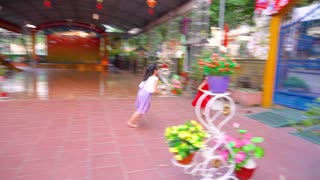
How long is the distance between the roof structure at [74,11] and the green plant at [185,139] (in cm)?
711

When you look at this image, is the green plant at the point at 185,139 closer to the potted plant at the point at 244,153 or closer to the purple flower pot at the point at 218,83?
the potted plant at the point at 244,153

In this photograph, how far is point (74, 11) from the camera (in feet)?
46.3

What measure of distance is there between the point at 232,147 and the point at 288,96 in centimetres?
404

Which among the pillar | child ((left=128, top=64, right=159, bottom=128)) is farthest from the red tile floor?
the pillar

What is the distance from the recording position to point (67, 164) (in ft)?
8.59

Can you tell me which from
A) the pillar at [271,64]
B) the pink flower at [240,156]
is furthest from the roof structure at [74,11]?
the pink flower at [240,156]

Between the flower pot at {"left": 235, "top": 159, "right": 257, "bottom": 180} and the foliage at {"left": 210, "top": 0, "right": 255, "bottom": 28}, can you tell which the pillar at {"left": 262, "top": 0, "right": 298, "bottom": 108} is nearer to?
the foliage at {"left": 210, "top": 0, "right": 255, "bottom": 28}

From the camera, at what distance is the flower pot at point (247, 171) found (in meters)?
2.14

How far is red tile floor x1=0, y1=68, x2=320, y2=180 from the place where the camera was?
8.20 feet

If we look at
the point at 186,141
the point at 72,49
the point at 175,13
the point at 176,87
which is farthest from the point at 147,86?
the point at 72,49

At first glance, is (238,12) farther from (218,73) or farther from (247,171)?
(247,171)

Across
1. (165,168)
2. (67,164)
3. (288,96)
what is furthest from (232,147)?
(288,96)

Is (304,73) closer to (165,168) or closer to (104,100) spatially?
(165,168)

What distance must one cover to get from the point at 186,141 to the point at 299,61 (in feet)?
14.6
